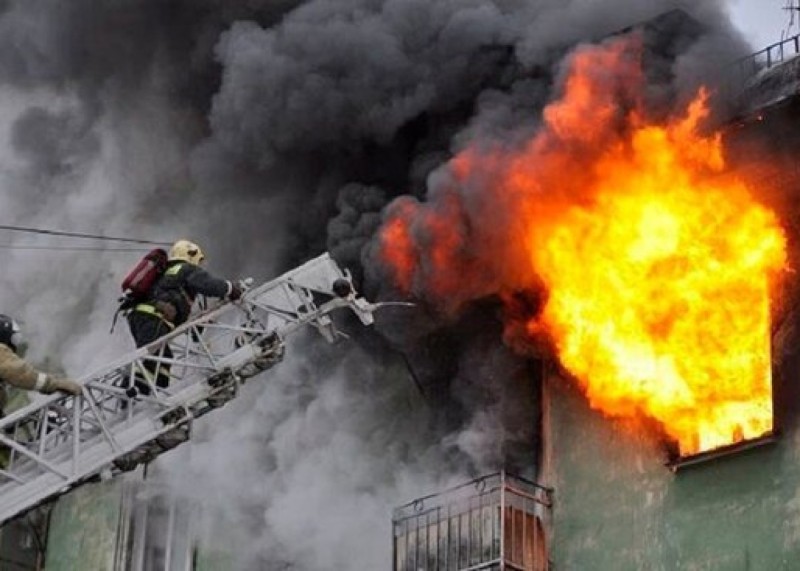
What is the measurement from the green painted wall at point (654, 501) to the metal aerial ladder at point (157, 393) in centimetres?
272

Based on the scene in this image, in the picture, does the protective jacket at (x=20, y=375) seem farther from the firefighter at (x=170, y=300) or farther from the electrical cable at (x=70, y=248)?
the electrical cable at (x=70, y=248)

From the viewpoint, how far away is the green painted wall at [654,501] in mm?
20531

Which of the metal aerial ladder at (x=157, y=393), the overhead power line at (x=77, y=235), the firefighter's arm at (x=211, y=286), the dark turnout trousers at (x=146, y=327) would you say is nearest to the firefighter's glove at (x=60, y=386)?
the metal aerial ladder at (x=157, y=393)

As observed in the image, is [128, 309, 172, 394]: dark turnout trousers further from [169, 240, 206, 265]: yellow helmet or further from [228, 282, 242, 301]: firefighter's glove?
[228, 282, 242, 301]: firefighter's glove

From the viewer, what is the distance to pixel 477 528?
22.7 metres

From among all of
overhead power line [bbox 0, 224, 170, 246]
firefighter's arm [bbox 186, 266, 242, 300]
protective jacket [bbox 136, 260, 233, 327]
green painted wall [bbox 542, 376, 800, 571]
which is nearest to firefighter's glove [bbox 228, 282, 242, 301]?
firefighter's arm [bbox 186, 266, 242, 300]

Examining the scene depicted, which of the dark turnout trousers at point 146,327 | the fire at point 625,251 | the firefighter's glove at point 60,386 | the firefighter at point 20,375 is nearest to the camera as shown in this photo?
the firefighter at point 20,375

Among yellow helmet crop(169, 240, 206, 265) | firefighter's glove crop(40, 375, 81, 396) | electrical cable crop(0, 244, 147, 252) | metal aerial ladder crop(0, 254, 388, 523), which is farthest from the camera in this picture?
electrical cable crop(0, 244, 147, 252)

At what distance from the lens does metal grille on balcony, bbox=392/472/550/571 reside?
73.1ft

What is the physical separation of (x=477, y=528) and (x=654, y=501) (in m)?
1.99

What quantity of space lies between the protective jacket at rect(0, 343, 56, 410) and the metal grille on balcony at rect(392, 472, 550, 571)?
4.58 meters

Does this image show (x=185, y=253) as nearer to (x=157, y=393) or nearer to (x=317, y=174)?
(x=157, y=393)

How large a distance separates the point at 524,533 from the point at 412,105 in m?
4.73

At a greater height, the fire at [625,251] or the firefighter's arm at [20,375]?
the fire at [625,251]
